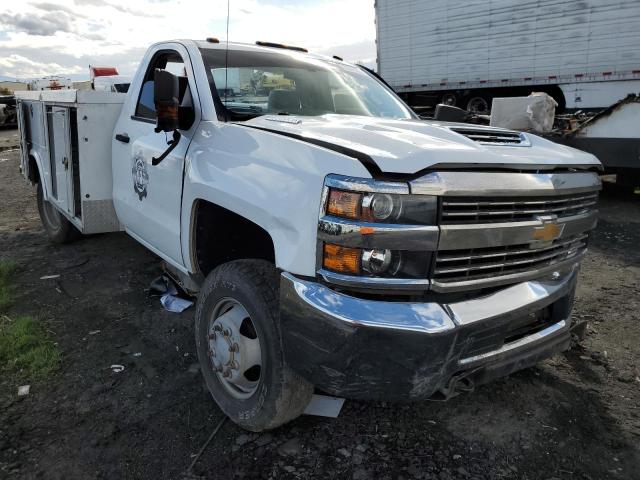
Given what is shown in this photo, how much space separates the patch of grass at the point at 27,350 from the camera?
323 cm

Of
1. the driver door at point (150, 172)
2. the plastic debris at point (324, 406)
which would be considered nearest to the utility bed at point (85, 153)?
the driver door at point (150, 172)

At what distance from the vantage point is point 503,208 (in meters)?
2.17

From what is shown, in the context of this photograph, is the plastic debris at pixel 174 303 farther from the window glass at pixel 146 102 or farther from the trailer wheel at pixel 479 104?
the trailer wheel at pixel 479 104

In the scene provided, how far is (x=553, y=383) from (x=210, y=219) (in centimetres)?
225

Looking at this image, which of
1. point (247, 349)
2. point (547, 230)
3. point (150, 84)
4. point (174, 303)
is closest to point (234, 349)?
point (247, 349)

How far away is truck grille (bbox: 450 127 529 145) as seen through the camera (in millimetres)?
2527

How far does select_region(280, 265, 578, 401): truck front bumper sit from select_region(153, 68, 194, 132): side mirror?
1272 mm

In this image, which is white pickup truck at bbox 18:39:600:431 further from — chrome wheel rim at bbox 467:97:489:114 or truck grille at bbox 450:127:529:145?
chrome wheel rim at bbox 467:97:489:114

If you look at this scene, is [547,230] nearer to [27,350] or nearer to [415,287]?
[415,287]

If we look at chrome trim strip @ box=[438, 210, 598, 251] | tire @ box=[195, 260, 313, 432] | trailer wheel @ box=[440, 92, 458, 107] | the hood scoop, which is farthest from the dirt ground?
trailer wheel @ box=[440, 92, 458, 107]

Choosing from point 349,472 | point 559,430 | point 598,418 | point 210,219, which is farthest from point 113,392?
point 598,418

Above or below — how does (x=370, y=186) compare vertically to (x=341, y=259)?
above

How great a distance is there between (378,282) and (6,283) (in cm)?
413

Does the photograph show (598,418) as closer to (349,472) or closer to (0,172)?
(349,472)
